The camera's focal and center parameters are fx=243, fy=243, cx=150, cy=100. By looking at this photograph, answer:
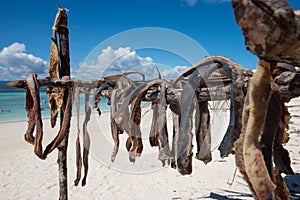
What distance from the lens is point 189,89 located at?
93cm

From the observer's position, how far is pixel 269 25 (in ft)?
1.19

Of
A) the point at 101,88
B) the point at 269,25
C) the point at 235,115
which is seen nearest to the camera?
the point at 269,25

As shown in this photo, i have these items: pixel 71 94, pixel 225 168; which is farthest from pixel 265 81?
pixel 225 168

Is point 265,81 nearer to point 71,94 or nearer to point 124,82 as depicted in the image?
point 124,82

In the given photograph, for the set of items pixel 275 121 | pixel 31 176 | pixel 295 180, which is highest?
pixel 275 121

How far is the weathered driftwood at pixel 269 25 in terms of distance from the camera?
353mm

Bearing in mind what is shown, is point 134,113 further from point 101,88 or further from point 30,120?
point 30,120

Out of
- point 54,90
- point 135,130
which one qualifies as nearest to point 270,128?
point 135,130

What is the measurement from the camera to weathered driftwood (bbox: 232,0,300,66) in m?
0.35

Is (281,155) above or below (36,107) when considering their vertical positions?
below

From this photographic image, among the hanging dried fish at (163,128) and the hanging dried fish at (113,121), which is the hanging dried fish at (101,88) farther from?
the hanging dried fish at (163,128)

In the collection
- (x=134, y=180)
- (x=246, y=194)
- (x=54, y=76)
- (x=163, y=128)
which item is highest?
(x=54, y=76)

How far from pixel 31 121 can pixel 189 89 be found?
119 centimetres

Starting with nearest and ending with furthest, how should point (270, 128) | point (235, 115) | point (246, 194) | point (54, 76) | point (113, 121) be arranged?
1. point (270, 128)
2. point (235, 115)
3. point (113, 121)
4. point (54, 76)
5. point (246, 194)
